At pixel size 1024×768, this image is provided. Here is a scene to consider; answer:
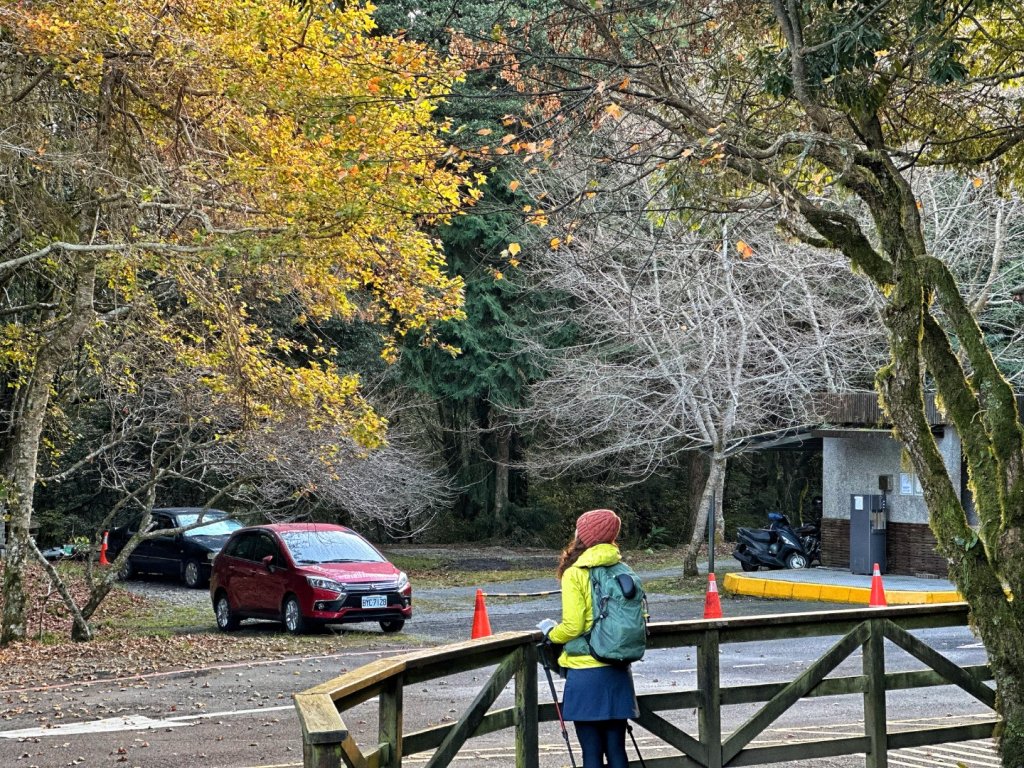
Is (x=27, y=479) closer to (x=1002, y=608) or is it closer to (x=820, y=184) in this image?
(x=820, y=184)

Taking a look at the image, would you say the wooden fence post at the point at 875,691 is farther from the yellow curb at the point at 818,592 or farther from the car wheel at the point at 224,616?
the car wheel at the point at 224,616

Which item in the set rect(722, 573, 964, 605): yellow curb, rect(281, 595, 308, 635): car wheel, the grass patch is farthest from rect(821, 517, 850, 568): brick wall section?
rect(281, 595, 308, 635): car wheel

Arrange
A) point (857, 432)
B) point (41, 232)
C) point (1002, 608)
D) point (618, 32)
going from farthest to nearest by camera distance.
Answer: point (857, 432) → point (41, 232) → point (618, 32) → point (1002, 608)

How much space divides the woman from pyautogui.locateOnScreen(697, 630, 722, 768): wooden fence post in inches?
27.4

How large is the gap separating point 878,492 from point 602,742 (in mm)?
21221

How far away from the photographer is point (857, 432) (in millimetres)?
25891

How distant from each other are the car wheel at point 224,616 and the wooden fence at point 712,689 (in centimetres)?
1385

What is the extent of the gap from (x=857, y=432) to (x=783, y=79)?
1706 centimetres

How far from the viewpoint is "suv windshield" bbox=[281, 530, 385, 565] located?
19.8 m

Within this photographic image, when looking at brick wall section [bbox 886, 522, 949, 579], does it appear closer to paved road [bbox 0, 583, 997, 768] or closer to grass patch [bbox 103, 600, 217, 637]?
paved road [bbox 0, 583, 997, 768]

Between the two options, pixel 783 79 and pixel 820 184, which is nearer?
pixel 783 79

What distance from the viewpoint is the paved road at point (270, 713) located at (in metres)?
9.91

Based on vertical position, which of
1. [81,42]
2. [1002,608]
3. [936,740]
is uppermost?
[81,42]

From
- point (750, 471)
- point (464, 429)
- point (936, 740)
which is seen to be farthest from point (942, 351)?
point (750, 471)
